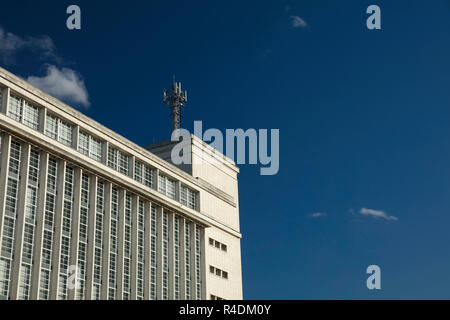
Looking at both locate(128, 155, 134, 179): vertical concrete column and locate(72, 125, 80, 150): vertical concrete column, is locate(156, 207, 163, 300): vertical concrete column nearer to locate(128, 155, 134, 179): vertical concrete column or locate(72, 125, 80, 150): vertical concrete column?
locate(128, 155, 134, 179): vertical concrete column

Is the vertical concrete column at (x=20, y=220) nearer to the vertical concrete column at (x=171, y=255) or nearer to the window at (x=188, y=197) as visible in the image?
the vertical concrete column at (x=171, y=255)

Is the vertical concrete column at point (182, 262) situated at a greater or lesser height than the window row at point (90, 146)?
lesser

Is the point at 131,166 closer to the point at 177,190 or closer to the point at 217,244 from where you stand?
the point at 177,190

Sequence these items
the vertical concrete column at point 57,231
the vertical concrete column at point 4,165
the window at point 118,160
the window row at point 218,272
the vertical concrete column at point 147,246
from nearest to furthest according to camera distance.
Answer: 1. the vertical concrete column at point 4,165
2. the vertical concrete column at point 57,231
3. the window at point 118,160
4. the vertical concrete column at point 147,246
5. the window row at point 218,272

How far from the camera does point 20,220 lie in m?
49.8

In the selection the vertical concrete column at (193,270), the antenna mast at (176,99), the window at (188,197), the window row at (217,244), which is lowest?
the vertical concrete column at (193,270)

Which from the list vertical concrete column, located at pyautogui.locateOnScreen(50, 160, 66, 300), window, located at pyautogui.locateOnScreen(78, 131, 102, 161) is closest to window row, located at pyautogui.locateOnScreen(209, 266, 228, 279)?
window, located at pyautogui.locateOnScreen(78, 131, 102, 161)

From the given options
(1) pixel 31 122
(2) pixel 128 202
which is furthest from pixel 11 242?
(2) pixel 128 202

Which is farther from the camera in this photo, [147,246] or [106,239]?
[147,246]

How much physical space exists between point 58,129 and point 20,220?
9581mm

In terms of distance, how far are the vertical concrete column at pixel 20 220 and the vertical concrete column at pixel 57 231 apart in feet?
11.9

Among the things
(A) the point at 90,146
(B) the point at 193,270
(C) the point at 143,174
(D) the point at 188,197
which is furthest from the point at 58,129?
(B) the point at 193,270

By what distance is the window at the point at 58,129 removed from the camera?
54.7 meters

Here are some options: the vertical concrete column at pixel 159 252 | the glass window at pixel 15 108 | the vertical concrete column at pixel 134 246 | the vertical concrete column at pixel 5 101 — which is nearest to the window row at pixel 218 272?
the vertical concrete column at pixel 159 252
